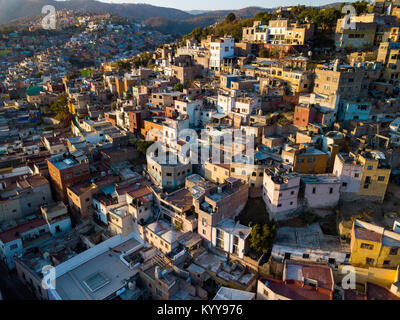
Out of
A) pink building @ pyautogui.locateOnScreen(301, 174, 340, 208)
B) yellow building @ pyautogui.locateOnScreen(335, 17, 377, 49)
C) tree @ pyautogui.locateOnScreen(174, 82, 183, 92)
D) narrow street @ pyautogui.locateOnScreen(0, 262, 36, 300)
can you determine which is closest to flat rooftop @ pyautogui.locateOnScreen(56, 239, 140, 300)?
narrow street @ pyautogui.locateOnScreen(0, 262, 36, 300)

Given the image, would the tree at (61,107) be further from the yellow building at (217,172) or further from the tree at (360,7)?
the tree at (360,7)

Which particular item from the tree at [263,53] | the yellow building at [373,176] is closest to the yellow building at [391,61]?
the tree at [263,53]

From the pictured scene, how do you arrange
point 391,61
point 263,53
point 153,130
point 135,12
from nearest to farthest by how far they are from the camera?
1. point 153,130
2. point 391,61
3. point 263,53
4. point 135,12

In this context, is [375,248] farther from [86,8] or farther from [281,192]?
[86,8]

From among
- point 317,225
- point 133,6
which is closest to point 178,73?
point 317,225

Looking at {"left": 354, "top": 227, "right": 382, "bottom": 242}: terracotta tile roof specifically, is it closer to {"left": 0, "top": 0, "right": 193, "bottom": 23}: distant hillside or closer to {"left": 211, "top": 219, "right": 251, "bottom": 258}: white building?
{"left": 211, "top": 219, "right": 251, "bottom": 258}: white building

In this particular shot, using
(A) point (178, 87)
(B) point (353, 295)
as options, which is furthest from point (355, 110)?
(A) point (178, 87)

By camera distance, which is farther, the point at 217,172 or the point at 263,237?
the point at 217,172
